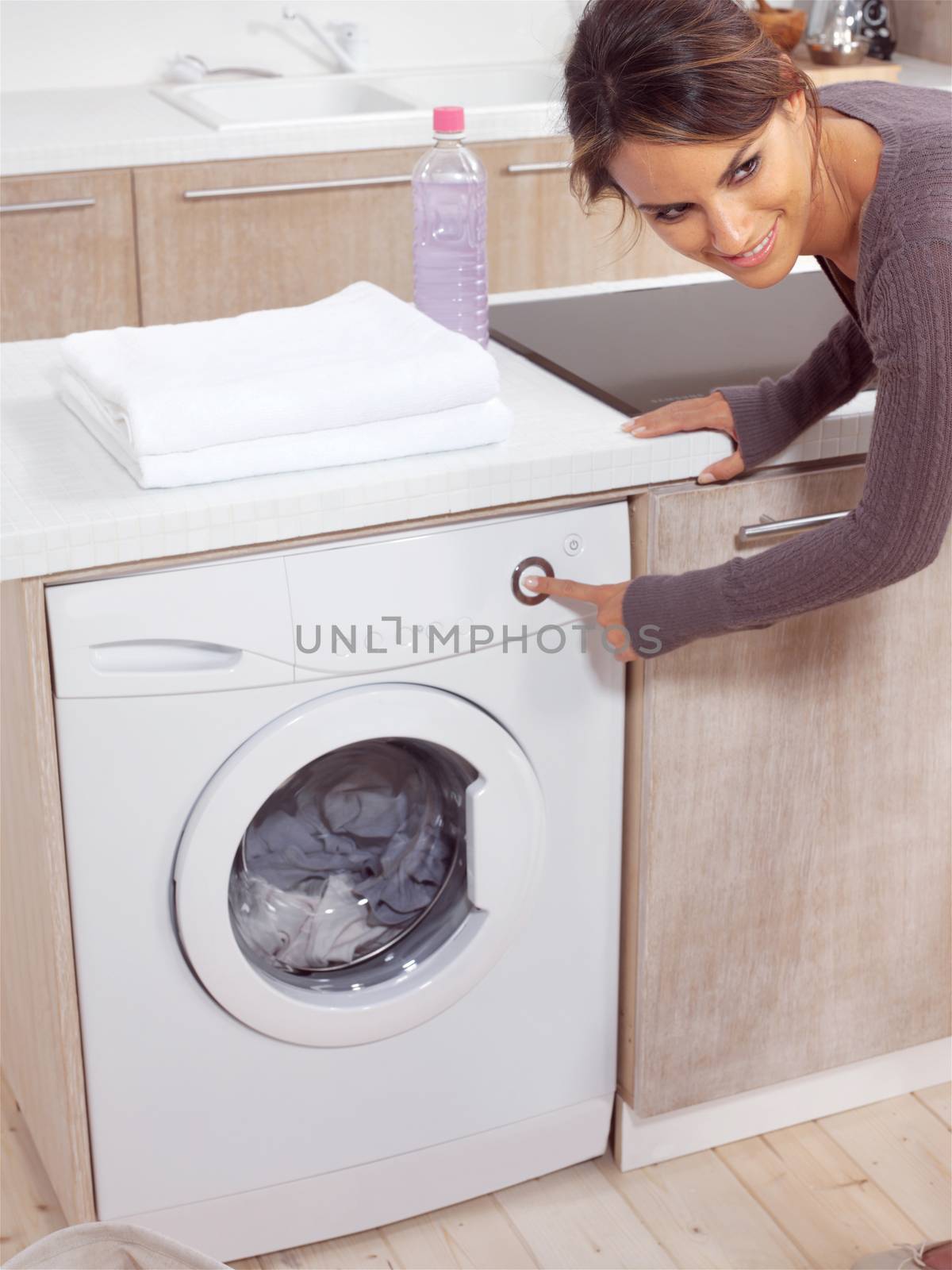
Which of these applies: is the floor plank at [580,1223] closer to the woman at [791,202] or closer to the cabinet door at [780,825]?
the cabinet door at [780,825]

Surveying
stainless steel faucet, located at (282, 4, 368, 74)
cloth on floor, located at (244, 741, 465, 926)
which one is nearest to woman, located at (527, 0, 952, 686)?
cloth on floor, located at (244, 741, 465, 926)

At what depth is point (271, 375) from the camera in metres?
1.39

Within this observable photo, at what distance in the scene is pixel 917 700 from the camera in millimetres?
1696

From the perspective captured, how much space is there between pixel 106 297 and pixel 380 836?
55.4 inches

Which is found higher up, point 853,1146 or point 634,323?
point 634,323

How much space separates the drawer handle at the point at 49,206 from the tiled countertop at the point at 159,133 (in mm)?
50

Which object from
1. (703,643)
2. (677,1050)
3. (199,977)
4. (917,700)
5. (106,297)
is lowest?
(677,1050)

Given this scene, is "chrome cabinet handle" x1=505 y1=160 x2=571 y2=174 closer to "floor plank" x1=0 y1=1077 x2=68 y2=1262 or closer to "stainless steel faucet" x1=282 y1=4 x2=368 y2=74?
"stainless steel faucet" x1=282 y1=4 x2=368 y2=74

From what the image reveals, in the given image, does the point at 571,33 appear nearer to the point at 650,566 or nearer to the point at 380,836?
the point at 650,566

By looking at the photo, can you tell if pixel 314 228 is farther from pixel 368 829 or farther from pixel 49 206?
pixel 368 829

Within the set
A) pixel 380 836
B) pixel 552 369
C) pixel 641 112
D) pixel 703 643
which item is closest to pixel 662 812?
pixel 703 643

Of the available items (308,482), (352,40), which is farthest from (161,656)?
(352,40)

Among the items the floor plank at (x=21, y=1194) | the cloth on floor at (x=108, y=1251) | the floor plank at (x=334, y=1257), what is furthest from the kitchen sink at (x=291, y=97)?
the cloth on floor at (x=108, y=1251)

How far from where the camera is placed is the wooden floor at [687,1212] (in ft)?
5.56
